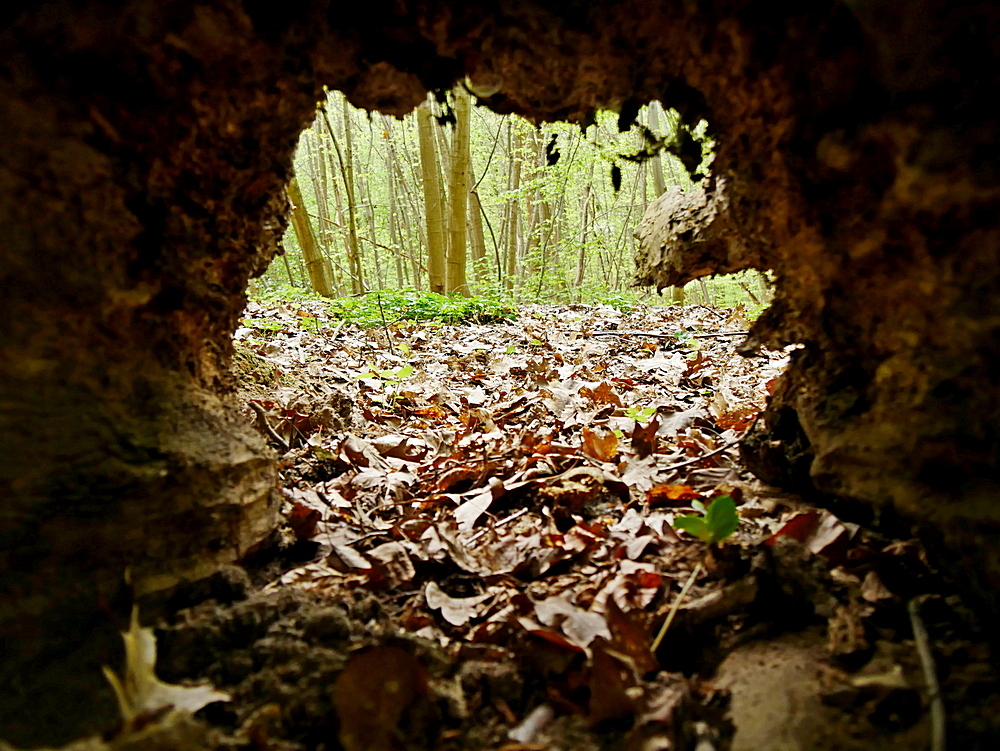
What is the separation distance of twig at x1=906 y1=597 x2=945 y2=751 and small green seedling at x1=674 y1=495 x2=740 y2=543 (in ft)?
1.21

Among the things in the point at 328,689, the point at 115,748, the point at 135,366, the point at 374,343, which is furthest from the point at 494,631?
the point at 374,343

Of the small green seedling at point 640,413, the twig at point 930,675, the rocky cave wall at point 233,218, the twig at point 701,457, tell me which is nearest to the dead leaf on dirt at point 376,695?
the rocky cave wall at point 233,218

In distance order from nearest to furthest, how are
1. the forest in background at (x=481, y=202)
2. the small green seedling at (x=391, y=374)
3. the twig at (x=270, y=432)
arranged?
1. the twig at (x=270, y=432)
2. the small green seedling at (x=391, y=374)
3. the forest in background at (x=481, y=202)

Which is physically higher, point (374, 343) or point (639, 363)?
point (374, 343)

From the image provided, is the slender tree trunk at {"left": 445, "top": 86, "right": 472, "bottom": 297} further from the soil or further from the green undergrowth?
the soil

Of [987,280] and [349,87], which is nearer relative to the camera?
[987,280]

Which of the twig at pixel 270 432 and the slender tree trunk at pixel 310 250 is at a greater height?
the slender tree trunk at pixel 310 250

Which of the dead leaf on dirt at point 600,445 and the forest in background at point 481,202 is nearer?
the dead leaf on dirt at point 600,445

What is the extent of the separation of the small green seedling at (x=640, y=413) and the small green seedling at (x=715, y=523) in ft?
4.64

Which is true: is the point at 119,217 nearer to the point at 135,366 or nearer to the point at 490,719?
the point at 135,366

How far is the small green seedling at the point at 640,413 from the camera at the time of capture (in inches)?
109

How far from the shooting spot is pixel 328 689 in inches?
41.2

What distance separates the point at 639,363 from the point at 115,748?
3.97 meters

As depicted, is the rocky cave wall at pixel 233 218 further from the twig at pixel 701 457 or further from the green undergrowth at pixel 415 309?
the green undergrowth at pixel 415 309
